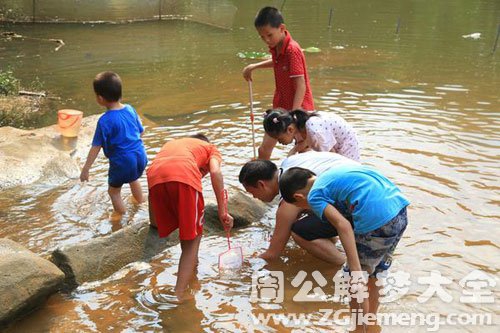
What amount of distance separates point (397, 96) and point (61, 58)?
7.56 meters

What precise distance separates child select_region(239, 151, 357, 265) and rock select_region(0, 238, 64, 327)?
1364 mm

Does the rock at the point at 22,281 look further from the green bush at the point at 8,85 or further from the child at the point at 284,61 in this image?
the green bush at the point at 8,85

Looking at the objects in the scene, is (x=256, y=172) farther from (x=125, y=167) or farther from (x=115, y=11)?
(x=115, y=11)

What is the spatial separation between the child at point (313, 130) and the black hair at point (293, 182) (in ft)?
2.99

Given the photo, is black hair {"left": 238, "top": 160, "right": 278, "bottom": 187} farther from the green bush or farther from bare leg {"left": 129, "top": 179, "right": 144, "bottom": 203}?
the green bush

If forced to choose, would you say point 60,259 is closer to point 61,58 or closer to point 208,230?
point 208,230

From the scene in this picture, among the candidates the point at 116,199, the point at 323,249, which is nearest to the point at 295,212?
the point at 323,249

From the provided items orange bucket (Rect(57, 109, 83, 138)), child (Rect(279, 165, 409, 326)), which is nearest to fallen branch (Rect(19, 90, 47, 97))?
orange bucket (Rect(57, 109, 83, 138))

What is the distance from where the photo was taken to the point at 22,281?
3.41m

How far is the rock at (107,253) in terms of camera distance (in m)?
3.85

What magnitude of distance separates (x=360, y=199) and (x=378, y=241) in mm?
298

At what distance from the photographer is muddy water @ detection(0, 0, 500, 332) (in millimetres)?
3703

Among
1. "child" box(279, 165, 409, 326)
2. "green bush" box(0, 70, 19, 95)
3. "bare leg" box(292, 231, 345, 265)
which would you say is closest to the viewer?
"child" box(279, 165, 409, 326)

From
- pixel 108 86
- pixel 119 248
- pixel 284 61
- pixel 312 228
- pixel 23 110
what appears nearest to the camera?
pixel 312 228
